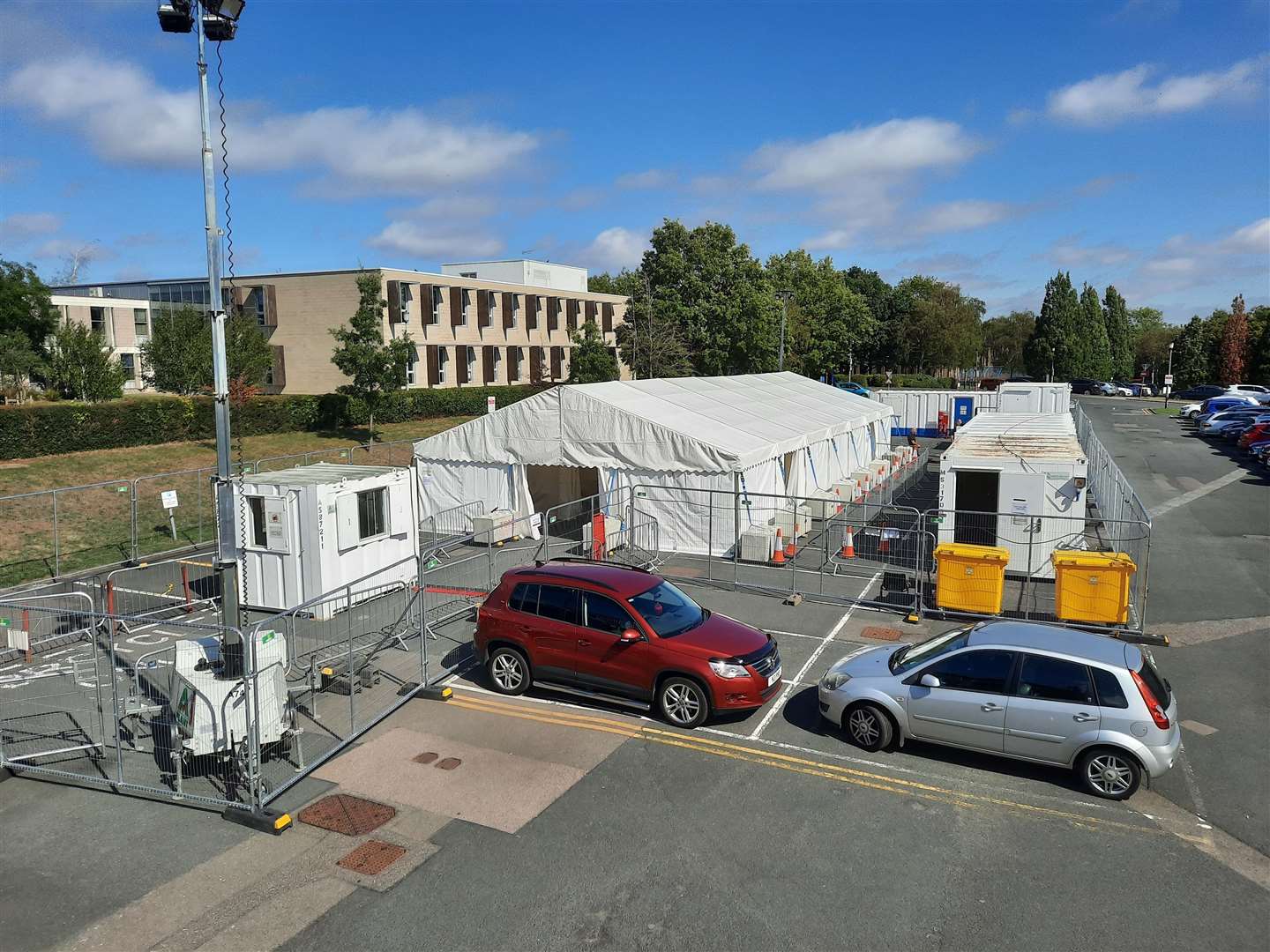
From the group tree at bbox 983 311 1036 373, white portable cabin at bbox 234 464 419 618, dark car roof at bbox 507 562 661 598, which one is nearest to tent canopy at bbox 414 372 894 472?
white portable cabin at bbox 234 464 419 618

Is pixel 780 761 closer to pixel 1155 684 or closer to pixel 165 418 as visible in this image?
pixel 1155 684

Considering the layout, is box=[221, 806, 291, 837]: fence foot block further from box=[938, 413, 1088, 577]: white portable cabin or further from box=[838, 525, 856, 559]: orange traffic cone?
box=[838, 525, 856, 559]: orange traffic cone

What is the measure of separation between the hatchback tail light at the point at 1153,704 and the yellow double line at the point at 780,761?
1013 mm

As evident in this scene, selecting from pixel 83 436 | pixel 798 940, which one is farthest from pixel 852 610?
pixel 83 436

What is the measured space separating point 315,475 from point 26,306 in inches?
1375

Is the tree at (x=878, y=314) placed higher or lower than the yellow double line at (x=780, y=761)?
higher

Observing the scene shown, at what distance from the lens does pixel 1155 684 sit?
367 inches

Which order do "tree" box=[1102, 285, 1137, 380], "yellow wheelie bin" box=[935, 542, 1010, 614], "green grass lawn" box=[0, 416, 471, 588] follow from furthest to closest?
"tree" box=[1102, 285, 1137, 380] < "green grass lawn" box=[0, 416, 471, 588] < "yellow wheelie bin" box=[935, 542, 1010, 614]

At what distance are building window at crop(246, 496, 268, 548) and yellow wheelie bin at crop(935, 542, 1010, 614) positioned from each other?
38.8 ft

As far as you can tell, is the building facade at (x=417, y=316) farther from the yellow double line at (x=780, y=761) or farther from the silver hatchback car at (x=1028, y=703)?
the silver hatchback car at (x=1028, y=703)

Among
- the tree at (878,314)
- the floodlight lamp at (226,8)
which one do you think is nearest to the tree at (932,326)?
the tree at (878,314)

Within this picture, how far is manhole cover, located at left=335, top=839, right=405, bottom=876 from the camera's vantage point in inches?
313

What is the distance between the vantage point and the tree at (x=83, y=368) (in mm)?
35125

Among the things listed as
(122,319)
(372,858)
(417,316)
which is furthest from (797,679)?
(122,319)
